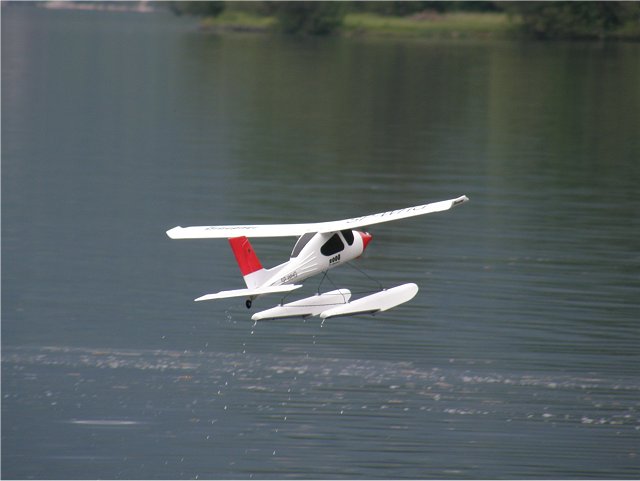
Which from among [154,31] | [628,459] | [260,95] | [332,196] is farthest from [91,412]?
[154,31]

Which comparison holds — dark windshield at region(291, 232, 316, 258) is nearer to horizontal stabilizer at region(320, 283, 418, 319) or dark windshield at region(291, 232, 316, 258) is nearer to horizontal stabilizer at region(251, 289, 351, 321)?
horizontal stabilizer at region(251, 289, 351, 321)

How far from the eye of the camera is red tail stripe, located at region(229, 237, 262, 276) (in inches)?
805

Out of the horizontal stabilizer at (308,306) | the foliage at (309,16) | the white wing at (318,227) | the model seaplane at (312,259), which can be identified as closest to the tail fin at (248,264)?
the model seaplane at (312,259)

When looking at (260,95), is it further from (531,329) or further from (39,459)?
(39,459)

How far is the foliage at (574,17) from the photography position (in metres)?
110

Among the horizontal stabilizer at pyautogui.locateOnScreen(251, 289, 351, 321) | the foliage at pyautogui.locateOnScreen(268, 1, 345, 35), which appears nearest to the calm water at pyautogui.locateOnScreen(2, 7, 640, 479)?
the horizontal stabilizer at pyautogui.locateOnScreen(251, 289, 351, 321)

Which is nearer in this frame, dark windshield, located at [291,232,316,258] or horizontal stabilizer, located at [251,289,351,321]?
horizontal stabilizer, located at [251,289,351,321]

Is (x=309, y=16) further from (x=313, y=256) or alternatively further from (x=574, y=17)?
(x=313, y=256)

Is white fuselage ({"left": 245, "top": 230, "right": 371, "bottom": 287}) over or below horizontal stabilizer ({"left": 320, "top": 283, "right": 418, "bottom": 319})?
over

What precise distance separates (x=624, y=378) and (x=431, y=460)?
5177mm

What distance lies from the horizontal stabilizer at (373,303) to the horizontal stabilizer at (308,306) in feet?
1.10

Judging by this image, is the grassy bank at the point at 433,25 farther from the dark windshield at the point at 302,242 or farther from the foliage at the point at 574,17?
the dark windshield at the point at 302,242

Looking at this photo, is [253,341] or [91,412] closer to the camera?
[91,412]

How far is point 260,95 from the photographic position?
7400 centimetres
